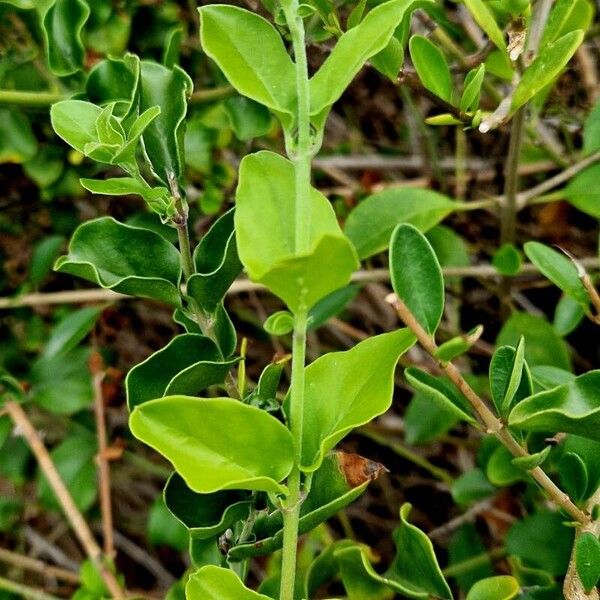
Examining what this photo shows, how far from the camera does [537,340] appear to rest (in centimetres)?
84

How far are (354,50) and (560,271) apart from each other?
0.89 ft

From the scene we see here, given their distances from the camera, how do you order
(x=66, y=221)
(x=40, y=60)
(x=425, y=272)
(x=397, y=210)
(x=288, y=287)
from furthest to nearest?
(x=66, y=221), (x=40, y=60), (x=397, y=210), (x=425, y=272), (x=288, y=287)

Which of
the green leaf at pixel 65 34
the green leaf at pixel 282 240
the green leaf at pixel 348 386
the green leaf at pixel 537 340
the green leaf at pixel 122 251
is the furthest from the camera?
the green leaf at pixel 537 340

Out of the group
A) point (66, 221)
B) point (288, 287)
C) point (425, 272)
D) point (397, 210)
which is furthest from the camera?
point (66, 221)

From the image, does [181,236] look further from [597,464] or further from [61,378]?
[61,378]

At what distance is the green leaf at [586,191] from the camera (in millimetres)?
817

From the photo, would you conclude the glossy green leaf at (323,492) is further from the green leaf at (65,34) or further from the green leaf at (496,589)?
the green leaf at (65,34)

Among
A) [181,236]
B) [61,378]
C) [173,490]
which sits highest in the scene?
[181,236]

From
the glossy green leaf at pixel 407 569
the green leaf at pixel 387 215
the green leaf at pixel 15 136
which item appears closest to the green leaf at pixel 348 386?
the glossy green leaf at pixel 407 569

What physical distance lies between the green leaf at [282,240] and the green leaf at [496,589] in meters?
0.27

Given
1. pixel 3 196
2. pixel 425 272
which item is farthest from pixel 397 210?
pixel 3 196

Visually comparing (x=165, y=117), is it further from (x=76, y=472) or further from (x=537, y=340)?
(x=76, y=472)

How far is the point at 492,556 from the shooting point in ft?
3.02

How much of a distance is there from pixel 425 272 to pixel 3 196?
2.35 ft
